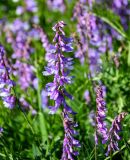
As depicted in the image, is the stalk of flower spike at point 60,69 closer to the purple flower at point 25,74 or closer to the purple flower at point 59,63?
the purple flower at point 59,63

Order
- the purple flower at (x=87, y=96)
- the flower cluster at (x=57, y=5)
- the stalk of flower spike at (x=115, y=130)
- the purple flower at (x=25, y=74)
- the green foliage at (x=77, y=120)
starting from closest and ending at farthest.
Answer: the stalk of flower spike at (x=115, y=130), the green foliage at (x=77, y=120), the purple flower at (x=87, y=96), the purple flower at (x=25, y=74), the flower cluster at (x=57, y=5)

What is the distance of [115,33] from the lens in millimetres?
5320

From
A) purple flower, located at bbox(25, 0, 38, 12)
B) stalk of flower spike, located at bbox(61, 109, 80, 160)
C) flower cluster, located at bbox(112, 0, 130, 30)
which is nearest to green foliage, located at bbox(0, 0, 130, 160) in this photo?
stalk of flower spike, located at bbox(61, 109, 80, 160)

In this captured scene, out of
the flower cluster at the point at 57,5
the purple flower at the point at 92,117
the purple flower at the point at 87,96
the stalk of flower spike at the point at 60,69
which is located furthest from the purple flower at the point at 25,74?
the stalk of flower spike at the point at 60,69

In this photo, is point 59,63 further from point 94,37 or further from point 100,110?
point 94,37

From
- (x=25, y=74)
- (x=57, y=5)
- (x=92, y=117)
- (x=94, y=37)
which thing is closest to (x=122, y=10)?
(x=94, y=37)

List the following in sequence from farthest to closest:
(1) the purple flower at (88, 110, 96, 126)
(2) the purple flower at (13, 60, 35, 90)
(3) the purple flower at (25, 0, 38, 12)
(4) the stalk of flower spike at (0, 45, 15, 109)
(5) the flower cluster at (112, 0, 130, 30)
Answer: (3) the purple flower at (25, 0, 38, 12), (5) the flower cluster at (112, 0, 130, 30), (2) the purple flower at (13, 60, 35, 90), (1) the purple flower at (88, 110, 96, 126), (4) the stalk of flower spike at (0, 45, 15, 109)

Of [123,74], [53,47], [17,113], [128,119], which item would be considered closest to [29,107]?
[17,113]

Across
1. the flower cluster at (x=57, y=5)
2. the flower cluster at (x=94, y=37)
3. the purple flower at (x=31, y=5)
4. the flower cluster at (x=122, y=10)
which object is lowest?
the flower cluster at (x=94, y=37)

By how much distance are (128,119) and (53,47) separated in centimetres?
82

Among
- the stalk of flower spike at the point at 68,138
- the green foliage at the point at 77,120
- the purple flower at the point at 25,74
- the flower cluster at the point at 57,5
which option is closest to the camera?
the stalk of flower spike at the point at 68,138

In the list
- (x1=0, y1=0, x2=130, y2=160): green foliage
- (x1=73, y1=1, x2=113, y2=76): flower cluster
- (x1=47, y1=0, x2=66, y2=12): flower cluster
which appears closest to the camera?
(x1=0, y1=0, x2=130, y2=160): green foliage

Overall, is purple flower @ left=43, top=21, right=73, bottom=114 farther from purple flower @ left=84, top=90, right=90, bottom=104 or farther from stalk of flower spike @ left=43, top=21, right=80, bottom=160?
purple flower @ left=84, top=90, right=90, bottom=104

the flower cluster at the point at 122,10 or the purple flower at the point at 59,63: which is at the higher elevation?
the flower cluster at the point at 122,10
